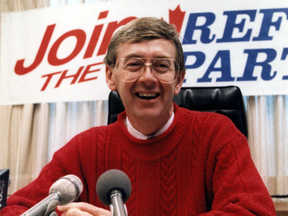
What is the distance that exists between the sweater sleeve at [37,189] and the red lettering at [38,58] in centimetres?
110

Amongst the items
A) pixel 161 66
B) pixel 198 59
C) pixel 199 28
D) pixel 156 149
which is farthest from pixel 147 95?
pixel 199 28

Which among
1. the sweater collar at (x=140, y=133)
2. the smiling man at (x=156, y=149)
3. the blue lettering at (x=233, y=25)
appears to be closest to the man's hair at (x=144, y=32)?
the smiling man at (x=156, y=149)

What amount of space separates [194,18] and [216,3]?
187 mm

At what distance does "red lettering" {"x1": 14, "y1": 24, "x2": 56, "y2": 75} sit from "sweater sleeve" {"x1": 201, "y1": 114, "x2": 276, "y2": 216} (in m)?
1.51

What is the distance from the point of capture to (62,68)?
1982mm

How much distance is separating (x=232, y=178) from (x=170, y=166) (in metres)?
0.26

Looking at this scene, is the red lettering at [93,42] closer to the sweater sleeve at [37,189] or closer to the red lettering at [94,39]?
the red lettering at [94,39]

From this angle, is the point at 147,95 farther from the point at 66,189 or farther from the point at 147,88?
the point at 66,189

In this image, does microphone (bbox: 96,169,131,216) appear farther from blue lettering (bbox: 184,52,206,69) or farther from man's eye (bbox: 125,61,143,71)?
blue lettering (bbox: 184,52,206,69)

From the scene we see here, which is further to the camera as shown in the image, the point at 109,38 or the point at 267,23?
the point at 109,38

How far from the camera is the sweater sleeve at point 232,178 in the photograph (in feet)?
2.72

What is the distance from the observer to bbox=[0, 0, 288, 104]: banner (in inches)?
71.1

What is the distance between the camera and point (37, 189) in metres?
1.05

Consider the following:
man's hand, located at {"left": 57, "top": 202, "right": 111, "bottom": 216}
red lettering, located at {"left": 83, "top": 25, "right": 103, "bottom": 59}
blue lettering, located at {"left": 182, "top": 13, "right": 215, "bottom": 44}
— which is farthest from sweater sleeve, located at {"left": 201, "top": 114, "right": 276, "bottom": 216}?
red lettering, located at {"left": 83, "top": 25, "right": 103, "bottom": 59}
